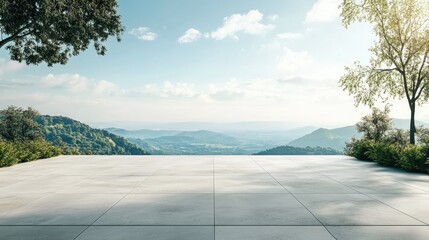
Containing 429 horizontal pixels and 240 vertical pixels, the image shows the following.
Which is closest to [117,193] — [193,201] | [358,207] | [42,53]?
[193,201]

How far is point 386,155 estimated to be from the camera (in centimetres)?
1595

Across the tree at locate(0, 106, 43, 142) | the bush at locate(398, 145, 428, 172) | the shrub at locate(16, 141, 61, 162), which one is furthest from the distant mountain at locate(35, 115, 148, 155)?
the bush at locate(398, 145, 428, 172)

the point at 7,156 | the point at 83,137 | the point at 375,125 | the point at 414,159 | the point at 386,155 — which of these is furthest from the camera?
the point at 83,137

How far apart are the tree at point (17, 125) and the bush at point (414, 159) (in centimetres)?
3764

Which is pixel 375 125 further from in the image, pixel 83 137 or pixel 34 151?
pixel 83 137

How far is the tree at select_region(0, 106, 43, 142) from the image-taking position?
38.8m

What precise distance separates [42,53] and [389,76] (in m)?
22.3

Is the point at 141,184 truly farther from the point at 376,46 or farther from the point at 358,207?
the point at 376,46

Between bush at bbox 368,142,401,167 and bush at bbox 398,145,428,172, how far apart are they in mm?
714

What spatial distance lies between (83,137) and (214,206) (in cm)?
10855

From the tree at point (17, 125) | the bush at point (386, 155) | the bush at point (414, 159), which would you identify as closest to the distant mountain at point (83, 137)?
the tree at point (17, 125)

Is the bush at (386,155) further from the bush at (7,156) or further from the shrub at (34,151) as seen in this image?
the shrub at (34,151)

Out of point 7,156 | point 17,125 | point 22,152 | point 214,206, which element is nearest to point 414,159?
point 214,206

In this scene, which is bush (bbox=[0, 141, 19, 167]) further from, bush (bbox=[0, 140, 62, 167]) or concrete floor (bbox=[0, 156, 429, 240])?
concrete floor (bbox=[0, 156, 429, 240])
